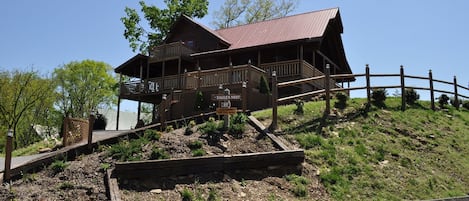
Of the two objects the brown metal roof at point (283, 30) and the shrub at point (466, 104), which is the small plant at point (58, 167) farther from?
the shrub at point (466, 104)

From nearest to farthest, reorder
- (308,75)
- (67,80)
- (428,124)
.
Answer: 1. (428,124)
2. (308,75)
3. (67,80)

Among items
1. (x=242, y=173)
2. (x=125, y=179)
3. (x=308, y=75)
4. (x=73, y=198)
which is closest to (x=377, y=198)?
(x=242, y=173)

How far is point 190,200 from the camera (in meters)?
7.94

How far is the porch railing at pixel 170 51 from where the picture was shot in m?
25.3

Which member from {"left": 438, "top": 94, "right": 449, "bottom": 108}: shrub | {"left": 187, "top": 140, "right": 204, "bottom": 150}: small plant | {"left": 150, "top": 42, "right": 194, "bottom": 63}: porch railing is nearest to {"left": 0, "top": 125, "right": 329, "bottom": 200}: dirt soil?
{"left": 187, "top": 140, "right": 204, "bottom": 150}: small plant

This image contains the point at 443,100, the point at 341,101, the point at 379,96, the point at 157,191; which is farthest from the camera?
the point at 443,100

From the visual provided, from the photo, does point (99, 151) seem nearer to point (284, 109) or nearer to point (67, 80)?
point (284, 109)

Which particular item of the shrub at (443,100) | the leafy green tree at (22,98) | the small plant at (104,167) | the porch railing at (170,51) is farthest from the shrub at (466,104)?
the leafy green tree at (22,98)

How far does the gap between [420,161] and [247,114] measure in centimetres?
528

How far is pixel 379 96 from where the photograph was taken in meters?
15.4

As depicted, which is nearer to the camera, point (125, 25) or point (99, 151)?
point (99, 151)

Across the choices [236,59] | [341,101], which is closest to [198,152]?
[341,101]

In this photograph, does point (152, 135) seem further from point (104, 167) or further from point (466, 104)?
point (466, 104)

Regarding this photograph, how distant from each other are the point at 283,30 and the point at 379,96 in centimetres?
1000
